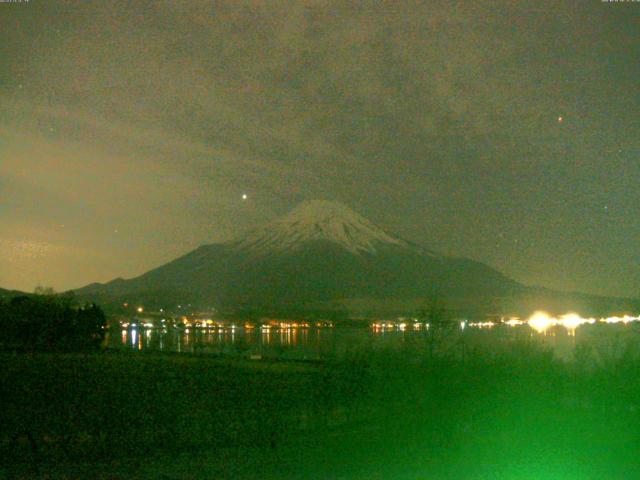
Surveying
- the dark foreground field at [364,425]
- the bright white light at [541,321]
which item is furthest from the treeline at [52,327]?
the bright white light at [541,321]

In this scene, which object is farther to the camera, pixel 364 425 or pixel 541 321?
pixel 541 321

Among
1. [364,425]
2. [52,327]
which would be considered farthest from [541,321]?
[364,425]

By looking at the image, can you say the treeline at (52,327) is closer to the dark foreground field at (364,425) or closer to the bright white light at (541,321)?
the dark foreground field at (364,425)

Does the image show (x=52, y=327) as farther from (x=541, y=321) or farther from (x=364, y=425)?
(x=541, y=321)

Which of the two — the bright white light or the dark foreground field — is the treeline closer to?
the dark foreground field

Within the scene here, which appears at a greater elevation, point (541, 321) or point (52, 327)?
point (52, 327)

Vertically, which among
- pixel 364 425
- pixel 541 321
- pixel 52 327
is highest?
pixel 52 327

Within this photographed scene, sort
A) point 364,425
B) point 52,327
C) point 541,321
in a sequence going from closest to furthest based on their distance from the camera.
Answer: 1. point 364,425
2. point 52,327
3. point 541,321

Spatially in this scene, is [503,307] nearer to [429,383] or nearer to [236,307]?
[236,307]

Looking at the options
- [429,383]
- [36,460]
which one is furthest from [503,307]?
[36,460]
